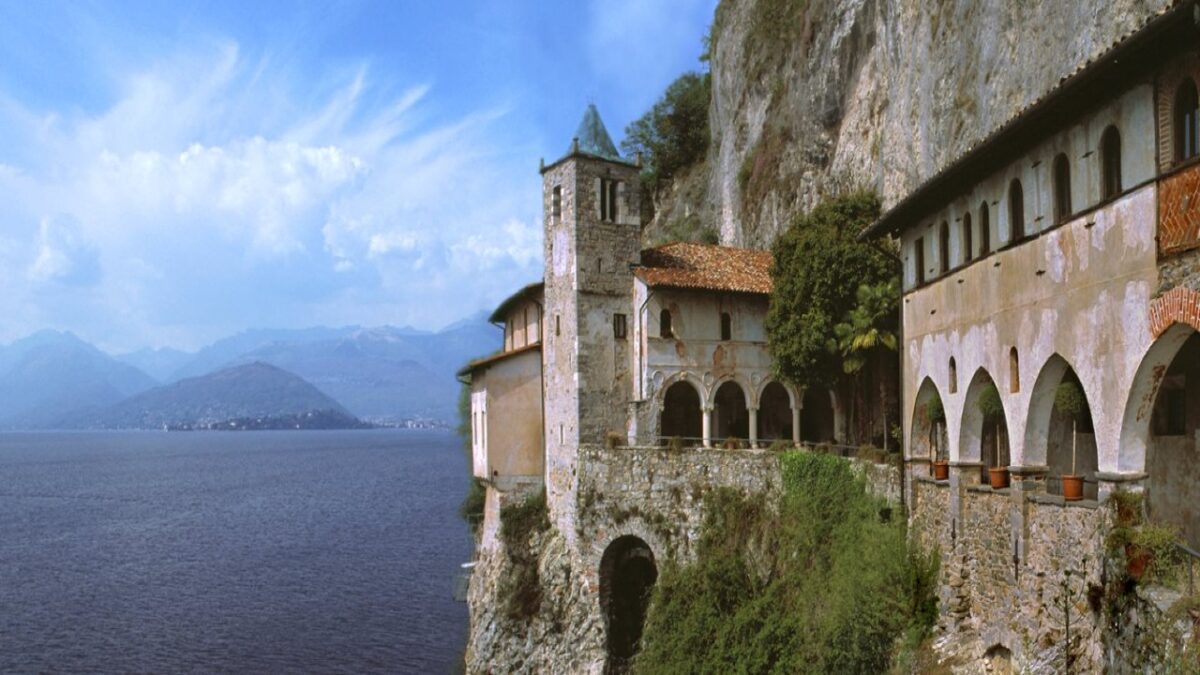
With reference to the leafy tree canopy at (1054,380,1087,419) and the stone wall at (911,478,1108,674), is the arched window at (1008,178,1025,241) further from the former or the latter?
the stone wall at (911,478,1108,674)

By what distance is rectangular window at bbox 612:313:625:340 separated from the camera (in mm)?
35969

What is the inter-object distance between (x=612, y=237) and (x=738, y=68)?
81.2 ft

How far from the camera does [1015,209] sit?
17250 millimetres

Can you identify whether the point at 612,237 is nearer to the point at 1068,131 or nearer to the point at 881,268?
the point at 881,268

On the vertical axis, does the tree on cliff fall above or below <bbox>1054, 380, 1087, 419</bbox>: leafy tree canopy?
above

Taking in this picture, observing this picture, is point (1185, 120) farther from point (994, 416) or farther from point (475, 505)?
point (475, 505)

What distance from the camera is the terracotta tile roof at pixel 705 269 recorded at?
119ft

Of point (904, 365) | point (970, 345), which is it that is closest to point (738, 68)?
point (904, 365)

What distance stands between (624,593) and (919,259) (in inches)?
662

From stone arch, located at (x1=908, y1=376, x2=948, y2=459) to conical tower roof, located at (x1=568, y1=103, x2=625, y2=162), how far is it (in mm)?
17706

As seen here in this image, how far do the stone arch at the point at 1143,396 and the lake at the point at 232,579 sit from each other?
33.8m

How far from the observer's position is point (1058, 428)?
752 inches

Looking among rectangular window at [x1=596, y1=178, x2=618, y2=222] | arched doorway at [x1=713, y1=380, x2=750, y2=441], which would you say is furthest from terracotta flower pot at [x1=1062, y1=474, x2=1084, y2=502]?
arched doorway at [x1=713, y1=380, x2=750, y2=441]

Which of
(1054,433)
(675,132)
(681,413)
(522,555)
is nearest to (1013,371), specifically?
(1054,433)
